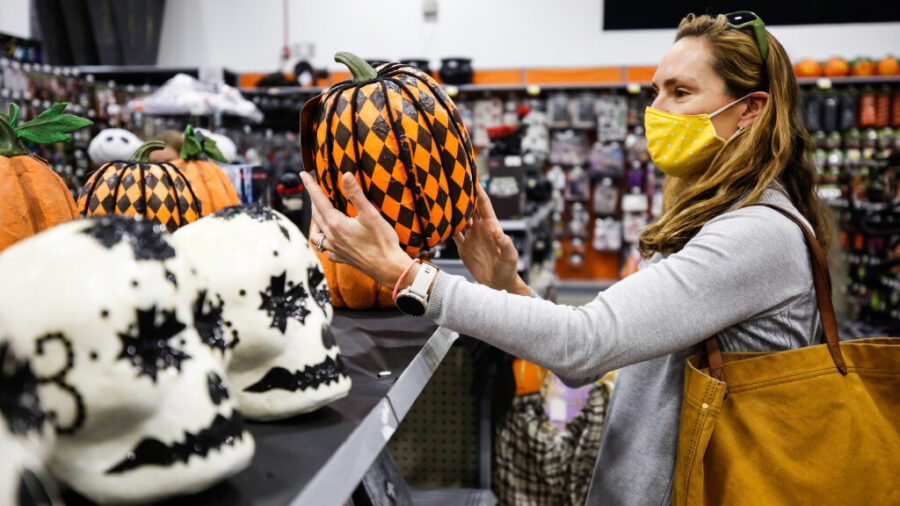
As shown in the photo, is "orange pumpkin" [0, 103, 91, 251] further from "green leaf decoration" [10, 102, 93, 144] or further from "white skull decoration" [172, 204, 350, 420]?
"white skull decoration" [172, 204, 350, 420]

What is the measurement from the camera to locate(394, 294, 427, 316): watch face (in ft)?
3.49

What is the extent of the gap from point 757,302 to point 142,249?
0.98 m

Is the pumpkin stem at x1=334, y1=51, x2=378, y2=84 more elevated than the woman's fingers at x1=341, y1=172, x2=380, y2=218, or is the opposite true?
the pumpkin stem at x1=334, y1=51, x2=378, y2=84

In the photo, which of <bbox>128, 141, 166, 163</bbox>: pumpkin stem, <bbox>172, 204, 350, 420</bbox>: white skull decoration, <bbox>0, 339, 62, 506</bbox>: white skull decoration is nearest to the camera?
<bbox>0, 339, 62, 506</bbox>: white skull decoration

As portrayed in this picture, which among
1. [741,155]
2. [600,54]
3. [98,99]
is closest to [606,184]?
[600,54]

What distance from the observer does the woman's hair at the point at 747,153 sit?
131 cm

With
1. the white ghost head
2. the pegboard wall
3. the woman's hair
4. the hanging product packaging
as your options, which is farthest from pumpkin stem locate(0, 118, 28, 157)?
the hanging product packaging

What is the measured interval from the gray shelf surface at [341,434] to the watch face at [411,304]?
0.06 metres

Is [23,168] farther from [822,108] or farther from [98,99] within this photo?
[822,108]

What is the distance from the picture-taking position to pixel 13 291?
0.47 meters

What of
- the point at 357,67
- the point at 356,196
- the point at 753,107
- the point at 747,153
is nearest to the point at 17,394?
the point at 356,196

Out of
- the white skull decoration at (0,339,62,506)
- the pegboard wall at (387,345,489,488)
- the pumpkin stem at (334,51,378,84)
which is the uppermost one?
the pumpkin stem at (334,51,378,84)

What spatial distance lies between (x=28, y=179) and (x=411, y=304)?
54cm

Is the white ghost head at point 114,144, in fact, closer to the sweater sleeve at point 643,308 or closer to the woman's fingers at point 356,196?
the woman's fingers at point 356,196
